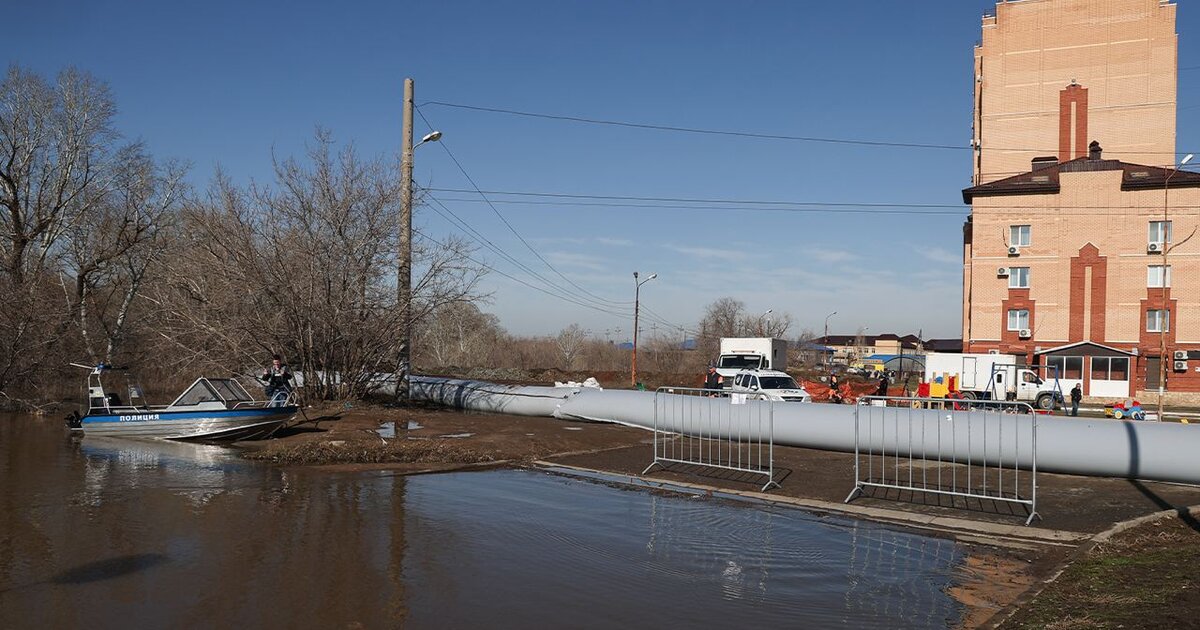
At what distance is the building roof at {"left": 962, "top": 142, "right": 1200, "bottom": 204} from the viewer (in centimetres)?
4962

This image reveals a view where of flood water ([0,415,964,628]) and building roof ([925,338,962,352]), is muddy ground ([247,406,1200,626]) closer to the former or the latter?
flood water ([0,415,964,628])

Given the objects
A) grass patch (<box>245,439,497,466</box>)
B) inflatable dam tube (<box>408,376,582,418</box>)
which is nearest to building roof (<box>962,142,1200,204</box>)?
inflatable dam tube (<box>408,376,582,418</box>)

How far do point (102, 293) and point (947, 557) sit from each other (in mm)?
38816

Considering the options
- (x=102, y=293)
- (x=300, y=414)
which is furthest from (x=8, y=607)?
(x=102, y=293)

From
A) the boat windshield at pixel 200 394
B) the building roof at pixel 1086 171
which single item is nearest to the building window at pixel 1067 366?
the building roof at pixel 1086 171

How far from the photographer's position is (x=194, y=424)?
18984 millimetres

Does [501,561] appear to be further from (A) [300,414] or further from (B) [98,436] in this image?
(B) [98,436]

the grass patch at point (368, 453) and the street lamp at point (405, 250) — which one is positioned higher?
the street lamp at point (405, 250)

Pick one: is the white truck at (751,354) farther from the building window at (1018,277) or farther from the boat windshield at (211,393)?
the building window at (1018,277)

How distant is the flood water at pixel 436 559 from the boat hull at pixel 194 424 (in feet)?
15.0

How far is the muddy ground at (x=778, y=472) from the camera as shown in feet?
30.8

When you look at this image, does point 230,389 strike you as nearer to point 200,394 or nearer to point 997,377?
point 200,394

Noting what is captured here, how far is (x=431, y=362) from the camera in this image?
222 ft

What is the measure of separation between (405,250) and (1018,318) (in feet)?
141
